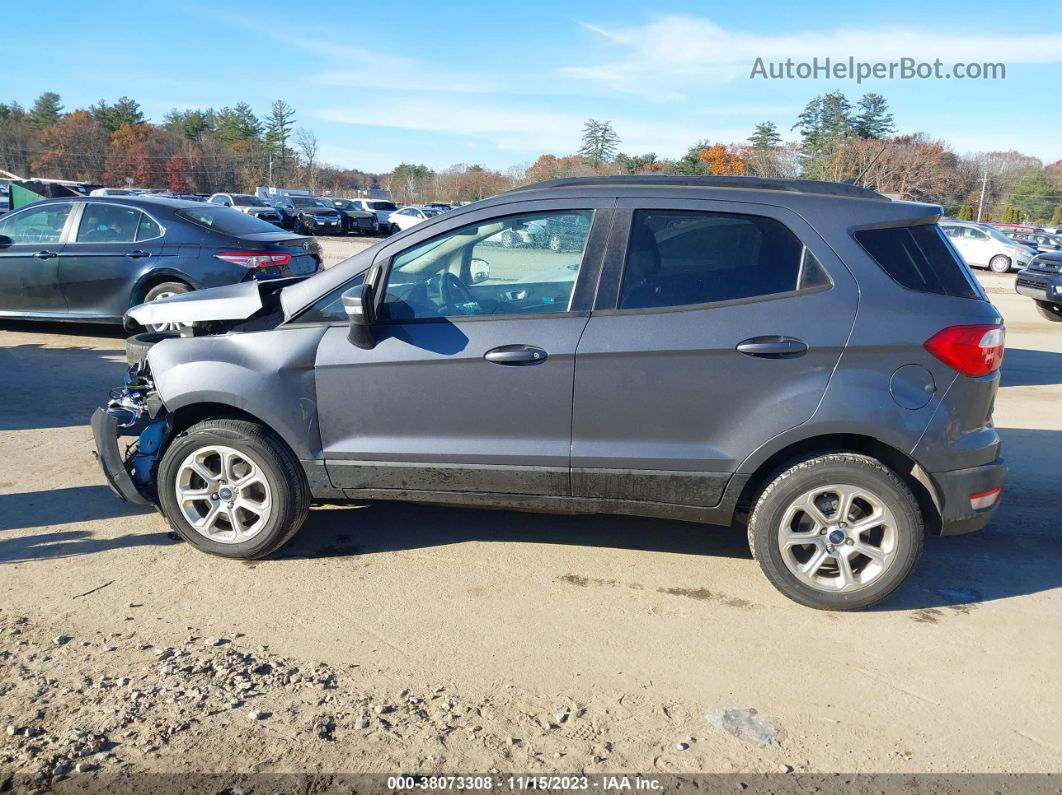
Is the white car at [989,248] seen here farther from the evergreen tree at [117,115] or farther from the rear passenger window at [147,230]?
the evergreen tree at [117,115]

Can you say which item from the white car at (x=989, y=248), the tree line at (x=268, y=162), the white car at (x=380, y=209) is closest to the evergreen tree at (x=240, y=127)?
the tree line at (x=268, y=162)

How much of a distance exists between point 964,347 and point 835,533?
1001 millimetres

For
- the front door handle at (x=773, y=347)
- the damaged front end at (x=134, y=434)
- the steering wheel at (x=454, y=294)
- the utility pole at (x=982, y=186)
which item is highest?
the utility pole at (x=982, y=186)

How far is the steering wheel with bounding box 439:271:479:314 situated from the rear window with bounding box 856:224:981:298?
1826mm

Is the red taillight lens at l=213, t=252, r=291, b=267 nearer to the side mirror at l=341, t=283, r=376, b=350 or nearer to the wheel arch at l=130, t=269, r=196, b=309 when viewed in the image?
the wheel arch at l=130, t=269, r=196, b=309

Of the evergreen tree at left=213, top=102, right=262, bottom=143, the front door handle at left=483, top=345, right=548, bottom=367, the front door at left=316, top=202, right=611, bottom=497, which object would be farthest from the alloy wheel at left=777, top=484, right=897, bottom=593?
the evergreen tree at left=213, top=102, right=262, bottom=143

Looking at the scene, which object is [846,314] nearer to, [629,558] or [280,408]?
[629,558]

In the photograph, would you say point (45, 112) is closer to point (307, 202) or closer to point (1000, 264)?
point (307, 202)

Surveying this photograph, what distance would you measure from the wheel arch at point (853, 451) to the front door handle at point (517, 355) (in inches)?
44.5

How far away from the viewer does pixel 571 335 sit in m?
3.96

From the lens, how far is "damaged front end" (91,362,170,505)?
14.8 ft

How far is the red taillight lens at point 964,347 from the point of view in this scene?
147 inches

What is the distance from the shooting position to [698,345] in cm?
385

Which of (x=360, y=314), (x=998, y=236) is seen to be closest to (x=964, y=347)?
(x=360, y=314)
